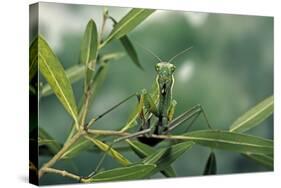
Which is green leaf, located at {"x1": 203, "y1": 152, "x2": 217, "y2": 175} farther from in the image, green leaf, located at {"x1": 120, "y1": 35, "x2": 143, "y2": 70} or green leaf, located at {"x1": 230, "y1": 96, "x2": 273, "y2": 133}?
green leaf, located at {"x1": 120, "y1": 35, "x2": 143, "y2": 70}

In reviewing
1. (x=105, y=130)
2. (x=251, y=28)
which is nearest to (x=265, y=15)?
(x=251, y=28)

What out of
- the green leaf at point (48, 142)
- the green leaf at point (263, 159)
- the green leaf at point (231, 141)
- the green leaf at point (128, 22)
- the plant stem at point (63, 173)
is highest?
the green leaf at point (128, 22)

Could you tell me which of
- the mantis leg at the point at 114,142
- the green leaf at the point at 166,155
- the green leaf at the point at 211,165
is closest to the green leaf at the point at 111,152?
the mantis leg at the point at 114,142

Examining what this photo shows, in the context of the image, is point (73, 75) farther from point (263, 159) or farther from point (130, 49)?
point (263, 159)

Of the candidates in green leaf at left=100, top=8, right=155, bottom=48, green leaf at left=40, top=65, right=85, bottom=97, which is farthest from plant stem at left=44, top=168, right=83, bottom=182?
green leaf at left=100, top=8, right=155, bottom=48

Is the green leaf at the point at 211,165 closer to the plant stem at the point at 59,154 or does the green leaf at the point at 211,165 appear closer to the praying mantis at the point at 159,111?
the praying mantis at the point at 159,111

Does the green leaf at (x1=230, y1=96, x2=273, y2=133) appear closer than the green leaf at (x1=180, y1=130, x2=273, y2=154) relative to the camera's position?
No
